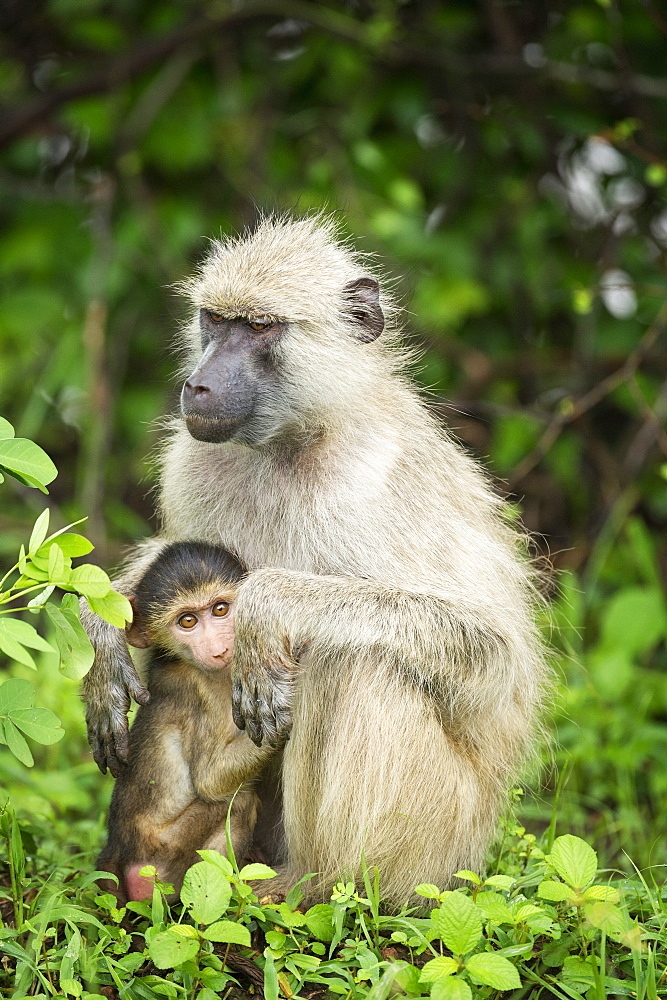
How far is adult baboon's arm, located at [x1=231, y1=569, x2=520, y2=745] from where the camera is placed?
3.13 metres

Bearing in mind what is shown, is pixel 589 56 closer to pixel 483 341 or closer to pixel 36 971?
pixel 483 341

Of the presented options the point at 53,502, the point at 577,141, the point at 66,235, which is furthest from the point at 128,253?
the point at 577,141

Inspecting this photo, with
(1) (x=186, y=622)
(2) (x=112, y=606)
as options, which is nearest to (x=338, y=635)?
(1) (x=186, y=622)

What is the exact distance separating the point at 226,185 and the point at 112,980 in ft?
18.2

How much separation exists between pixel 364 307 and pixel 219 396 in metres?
0.71

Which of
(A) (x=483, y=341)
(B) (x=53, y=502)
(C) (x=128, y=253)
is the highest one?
(C) (x=128, y=253)

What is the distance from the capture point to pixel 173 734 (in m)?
3.26

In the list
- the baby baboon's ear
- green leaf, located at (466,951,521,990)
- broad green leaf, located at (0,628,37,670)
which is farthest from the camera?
the baby baboon's ear

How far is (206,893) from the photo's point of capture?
8.71 feet

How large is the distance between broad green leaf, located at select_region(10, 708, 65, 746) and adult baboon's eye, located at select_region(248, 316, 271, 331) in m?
1.40

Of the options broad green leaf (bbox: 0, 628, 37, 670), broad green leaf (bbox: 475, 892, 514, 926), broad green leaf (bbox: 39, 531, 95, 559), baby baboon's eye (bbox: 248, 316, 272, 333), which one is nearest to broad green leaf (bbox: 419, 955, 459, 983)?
broad green leaf (bbox: 475, 892, 514, 926)

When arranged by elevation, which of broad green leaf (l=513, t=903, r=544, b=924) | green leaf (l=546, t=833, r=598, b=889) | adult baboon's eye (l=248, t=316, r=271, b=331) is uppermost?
adult baboon's eye (l=248, t=316, r=271, b=331)

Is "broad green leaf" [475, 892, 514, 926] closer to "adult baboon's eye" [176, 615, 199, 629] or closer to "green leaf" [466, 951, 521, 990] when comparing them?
"green leaf" [466, 951, 521, 990]

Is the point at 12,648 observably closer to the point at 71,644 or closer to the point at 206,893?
the point at 71,644
